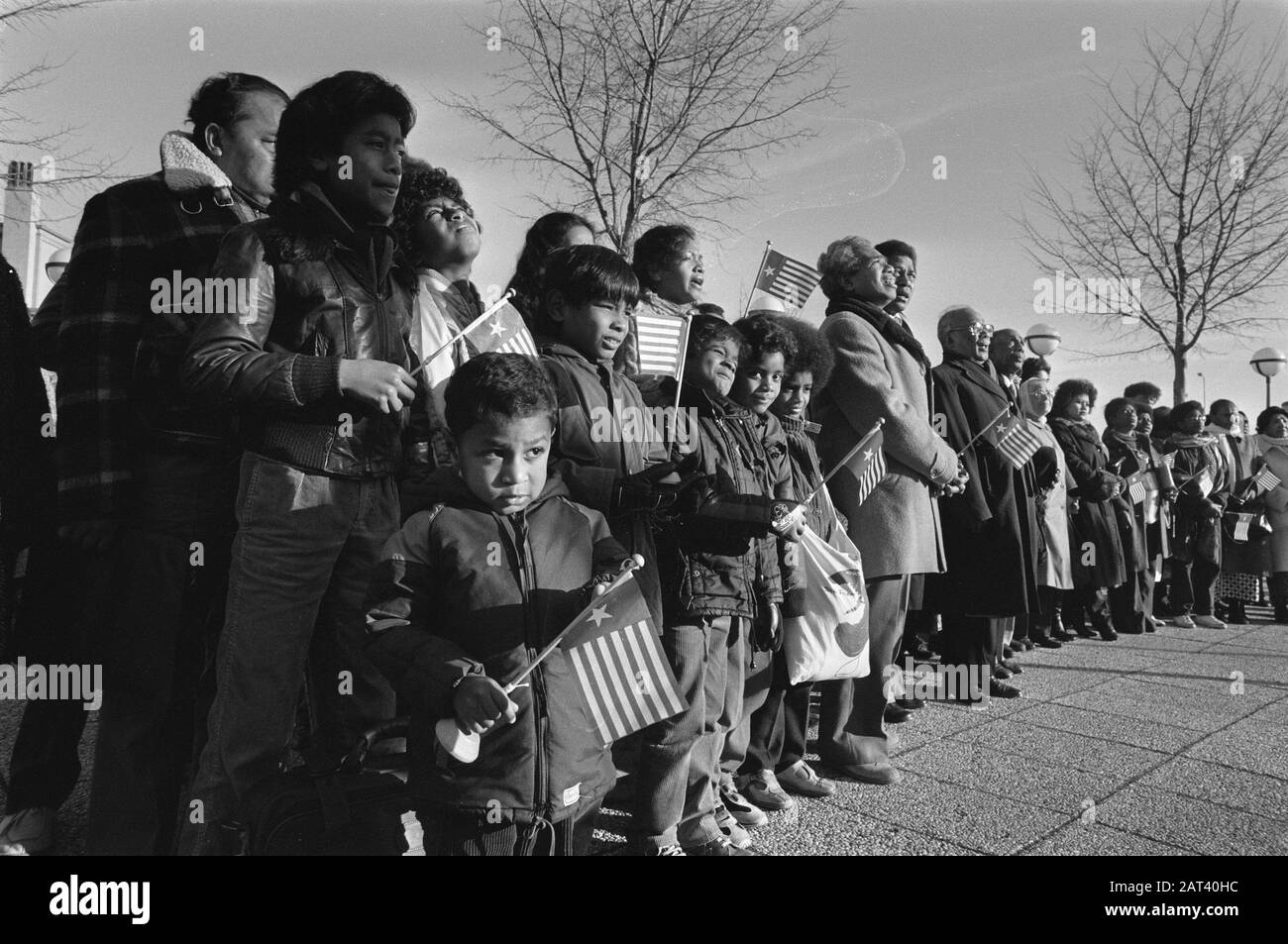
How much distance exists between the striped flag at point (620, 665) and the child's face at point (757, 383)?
4.47 feet

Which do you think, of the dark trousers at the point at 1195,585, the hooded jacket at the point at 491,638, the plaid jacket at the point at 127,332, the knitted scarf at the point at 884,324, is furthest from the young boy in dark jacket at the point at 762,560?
the dark trousers at the point at 1195,585

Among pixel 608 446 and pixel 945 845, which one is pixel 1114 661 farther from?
pixel 608 446

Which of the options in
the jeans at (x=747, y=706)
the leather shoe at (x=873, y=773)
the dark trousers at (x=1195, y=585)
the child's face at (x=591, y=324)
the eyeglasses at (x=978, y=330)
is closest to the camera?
the child's face at (x=591, y=324)

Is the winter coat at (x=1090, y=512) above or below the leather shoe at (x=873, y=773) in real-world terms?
above

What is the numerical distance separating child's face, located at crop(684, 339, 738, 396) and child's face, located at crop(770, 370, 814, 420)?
0.51 m

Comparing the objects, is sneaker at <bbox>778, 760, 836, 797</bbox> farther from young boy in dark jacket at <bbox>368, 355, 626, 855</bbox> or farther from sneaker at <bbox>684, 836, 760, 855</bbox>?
young boy in dark jacket at <bbox>368, 355, 626, 855</bbox>

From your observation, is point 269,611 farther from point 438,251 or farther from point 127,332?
point 438,251

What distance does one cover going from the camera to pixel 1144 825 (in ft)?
10.4

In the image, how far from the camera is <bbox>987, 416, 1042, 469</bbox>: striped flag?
193 inches

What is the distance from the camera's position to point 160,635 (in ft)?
8.36

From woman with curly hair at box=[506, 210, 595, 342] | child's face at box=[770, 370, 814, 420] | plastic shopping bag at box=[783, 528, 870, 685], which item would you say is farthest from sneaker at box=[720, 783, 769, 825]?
woman with curly hair at box=[506, 210, 595, 342]

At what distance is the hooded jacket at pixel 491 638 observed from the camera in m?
1.94

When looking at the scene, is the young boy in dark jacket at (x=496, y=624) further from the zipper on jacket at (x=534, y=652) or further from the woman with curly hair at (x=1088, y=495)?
the woman with curly hair at (x=1088, y=495)

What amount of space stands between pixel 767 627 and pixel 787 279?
2.30m
